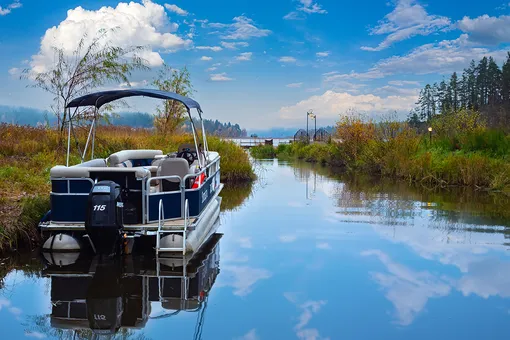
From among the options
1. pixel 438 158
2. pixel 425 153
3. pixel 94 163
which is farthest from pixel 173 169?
pixel 438 158

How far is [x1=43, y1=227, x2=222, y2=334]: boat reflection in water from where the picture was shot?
17.7 feet

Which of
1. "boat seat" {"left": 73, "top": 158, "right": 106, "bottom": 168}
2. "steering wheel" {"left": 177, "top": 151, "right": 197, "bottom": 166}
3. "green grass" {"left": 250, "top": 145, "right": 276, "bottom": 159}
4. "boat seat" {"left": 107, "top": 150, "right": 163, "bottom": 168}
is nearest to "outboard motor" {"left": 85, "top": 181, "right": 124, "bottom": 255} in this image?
"boat seat" {"left": 73, "top": 158, "right": 106, "bottom": 168}

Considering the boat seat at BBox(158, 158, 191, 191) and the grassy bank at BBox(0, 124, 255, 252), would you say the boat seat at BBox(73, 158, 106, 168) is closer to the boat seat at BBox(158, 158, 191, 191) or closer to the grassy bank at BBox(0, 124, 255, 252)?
the grassy bank at BBox(0, 124, 255, 252)

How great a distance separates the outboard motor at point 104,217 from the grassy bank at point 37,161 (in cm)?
149

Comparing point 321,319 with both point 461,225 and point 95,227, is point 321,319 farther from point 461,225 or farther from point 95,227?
point 461,225

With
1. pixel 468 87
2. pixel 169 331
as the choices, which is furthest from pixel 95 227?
pixel 468 87

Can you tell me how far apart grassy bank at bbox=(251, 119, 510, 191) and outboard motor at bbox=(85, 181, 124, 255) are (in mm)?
13223

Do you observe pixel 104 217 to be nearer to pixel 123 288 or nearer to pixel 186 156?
pixel 123 288

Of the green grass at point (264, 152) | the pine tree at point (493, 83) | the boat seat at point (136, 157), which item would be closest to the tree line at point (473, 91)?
the pine tree at point (493, 83)

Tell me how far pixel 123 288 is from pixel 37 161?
25.7 feet

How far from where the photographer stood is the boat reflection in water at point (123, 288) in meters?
5.39

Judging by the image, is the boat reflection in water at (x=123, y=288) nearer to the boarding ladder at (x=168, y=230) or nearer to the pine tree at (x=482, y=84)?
the boarding ladder at (x=168, y=230)

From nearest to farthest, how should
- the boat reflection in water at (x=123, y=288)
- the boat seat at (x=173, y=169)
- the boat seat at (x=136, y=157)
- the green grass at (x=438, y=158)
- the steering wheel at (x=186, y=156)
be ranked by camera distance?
the boat reflection in water at (x=123, y=288) < the boat seat at (x=173, y=169) < the boat seat at (x=136, y=157) < the steering wheel at (x=186, y=156) < the green grass at (x=438, y=158)

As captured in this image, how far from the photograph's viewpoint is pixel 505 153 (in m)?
19.1
